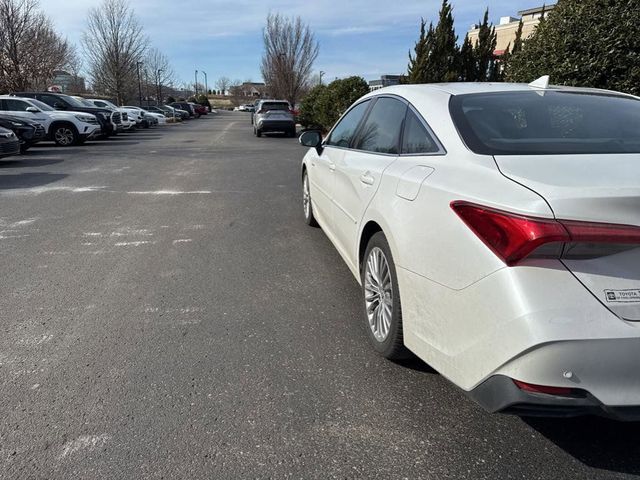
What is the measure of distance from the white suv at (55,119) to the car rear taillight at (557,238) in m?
17.3

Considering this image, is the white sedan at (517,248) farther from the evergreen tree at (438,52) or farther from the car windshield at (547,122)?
the evergreen tree at (438,52)

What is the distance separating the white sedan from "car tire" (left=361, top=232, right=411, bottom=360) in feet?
0.04

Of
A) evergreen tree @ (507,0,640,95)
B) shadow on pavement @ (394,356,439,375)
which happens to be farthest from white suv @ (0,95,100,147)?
shadow on pavement @ (394,356,439,375)

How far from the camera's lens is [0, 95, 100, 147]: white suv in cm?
1647

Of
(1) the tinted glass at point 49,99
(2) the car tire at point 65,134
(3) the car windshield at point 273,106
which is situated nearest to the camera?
(2) the car tire at point 65,134

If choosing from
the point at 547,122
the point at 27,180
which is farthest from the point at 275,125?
the point at 547,122

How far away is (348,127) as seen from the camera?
15.3 ft

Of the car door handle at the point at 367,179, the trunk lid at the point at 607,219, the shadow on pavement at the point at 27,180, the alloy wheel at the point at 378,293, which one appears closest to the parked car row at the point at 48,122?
the shadow on pavement at the point at 27,180

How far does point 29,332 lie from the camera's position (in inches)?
140

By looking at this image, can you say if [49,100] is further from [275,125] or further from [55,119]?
[275,125]

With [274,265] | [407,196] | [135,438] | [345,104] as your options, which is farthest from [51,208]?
[345,104]

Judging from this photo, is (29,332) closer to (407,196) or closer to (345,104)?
(407,196)

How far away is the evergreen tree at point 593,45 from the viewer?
20.0ft

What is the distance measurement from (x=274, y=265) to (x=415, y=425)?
2714 mm
